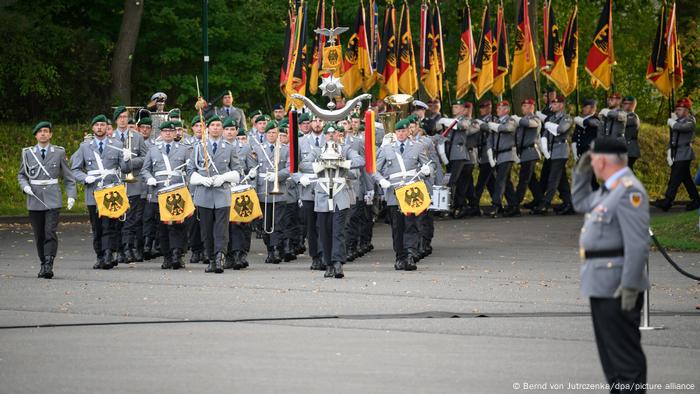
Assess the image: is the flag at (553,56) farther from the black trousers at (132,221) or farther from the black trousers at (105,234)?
the black trousers at (105,234)

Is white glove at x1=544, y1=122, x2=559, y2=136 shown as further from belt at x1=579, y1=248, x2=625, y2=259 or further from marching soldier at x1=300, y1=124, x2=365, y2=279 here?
belt at x1=579, y1=248, x2=625, y2=259

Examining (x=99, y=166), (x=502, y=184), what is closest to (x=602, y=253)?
(x=99, y=166)

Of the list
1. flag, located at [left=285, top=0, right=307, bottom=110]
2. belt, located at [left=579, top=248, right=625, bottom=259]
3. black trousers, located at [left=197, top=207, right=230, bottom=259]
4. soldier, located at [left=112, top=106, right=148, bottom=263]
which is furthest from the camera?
flag, located at [left=285, top=0, right=307, bottom=110]

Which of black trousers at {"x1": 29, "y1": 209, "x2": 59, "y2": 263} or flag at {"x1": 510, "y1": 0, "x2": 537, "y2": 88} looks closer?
black trousers at {"x1": 29, "y1": 209, "x2": 59, "y2": 263}

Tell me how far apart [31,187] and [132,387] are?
8305 millimetres

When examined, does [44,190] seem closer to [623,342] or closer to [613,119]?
[623,342]

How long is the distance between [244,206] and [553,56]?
11.6m

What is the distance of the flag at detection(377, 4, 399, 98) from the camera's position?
Result: 27.6m

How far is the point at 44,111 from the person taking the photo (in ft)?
122

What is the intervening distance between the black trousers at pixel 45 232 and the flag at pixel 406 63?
1143cm

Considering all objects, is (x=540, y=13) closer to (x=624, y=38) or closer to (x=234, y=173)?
(x=624, y=38)

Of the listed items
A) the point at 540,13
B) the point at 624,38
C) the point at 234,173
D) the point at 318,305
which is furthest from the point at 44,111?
the point at 318,305

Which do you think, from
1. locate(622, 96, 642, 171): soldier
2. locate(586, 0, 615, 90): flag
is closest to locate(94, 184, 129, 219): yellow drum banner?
locate(622, 96, 642, 171): soldier

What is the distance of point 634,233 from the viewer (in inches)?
342
